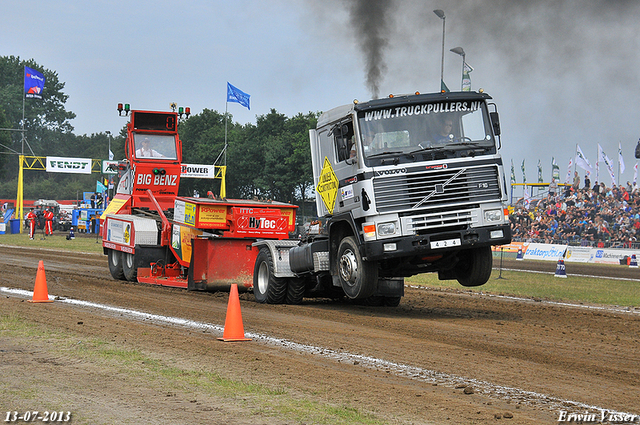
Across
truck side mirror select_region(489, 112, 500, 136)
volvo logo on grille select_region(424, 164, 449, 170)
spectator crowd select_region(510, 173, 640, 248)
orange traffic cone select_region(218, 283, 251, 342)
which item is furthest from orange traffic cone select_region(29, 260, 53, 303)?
spectator crowd select_region(510, 173, 640, 248)

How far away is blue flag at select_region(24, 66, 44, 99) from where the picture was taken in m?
62.0

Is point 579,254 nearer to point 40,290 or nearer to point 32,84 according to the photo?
point 40,290

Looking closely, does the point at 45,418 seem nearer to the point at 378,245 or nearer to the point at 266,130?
the point at 378,245

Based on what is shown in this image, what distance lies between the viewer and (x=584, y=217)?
3850 cm

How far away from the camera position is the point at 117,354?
303 inches

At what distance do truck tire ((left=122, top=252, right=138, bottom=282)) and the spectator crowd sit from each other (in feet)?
84.3

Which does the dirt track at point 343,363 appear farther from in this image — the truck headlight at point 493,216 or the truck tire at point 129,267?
the truck tire at point 129,267

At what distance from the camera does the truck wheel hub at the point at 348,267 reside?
1112cm

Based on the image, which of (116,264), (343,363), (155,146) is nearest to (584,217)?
(155,146)

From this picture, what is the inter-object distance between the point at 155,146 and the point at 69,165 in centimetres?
4335

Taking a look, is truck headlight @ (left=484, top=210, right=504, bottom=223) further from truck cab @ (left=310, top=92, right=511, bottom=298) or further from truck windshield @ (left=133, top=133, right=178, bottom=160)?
truck windshield @ (left=133, top=133, right=178, bottom=160)

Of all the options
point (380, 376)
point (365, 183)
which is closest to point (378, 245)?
point (365, 183)

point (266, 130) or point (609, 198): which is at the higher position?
point (266, 130)

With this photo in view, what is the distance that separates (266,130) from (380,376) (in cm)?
7306
